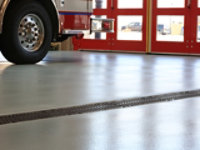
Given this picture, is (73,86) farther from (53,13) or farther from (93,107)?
(53,13)

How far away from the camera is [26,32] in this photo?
6.07m

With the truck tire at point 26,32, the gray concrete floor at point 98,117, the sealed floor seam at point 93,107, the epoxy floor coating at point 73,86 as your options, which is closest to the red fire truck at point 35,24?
the truck tire at point 26,32

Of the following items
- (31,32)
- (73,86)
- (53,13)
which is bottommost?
(73,86)

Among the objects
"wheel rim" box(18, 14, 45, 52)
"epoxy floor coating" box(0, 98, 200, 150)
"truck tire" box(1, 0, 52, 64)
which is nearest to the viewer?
"epoxy floor coating" box(0, 98, 200, 150)

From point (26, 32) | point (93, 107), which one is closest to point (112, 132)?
point (93, 107)

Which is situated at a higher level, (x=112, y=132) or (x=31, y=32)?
(x=31, y=32)

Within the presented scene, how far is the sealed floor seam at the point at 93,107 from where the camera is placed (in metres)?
2.60

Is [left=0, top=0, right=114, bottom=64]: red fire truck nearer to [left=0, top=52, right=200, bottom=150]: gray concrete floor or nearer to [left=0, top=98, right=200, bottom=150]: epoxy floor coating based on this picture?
[left=0, top=52, right=200, bottom=150]: gray concrete floor

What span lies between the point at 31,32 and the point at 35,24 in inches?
6.2

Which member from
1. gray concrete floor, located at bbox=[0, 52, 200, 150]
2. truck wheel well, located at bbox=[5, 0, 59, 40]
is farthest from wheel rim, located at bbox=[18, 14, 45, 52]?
gray concrete floor, located at bbox=[0, 52, 200, 150]

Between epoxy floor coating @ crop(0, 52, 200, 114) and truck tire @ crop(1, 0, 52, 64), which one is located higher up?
truck tire @ crop(1, 0, 52, 64)

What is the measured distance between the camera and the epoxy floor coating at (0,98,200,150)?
202 cm

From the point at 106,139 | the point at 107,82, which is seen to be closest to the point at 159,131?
the point at 106,139

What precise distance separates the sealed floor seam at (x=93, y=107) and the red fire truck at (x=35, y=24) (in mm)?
2867
